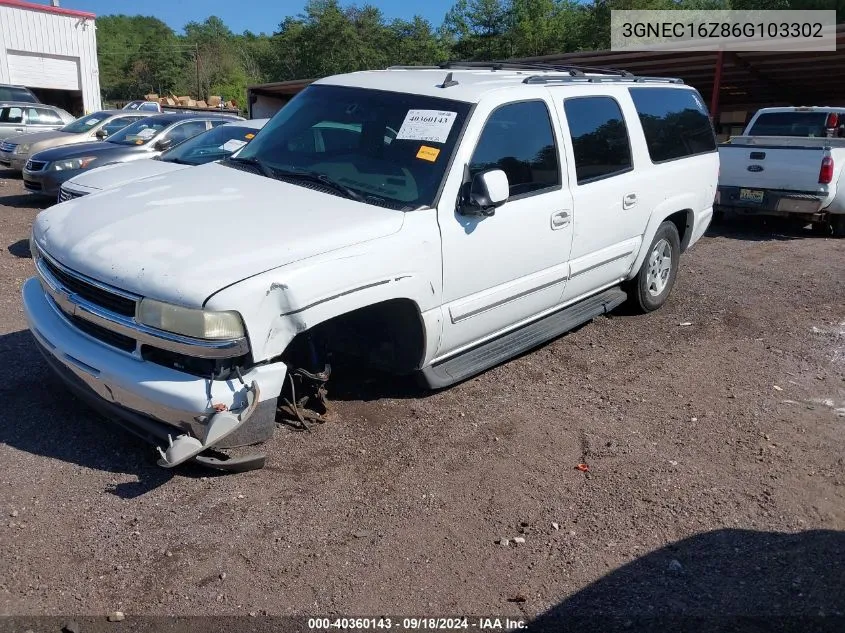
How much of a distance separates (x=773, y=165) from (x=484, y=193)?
7394mm

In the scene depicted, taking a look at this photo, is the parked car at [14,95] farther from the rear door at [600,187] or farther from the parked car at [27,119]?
the rear door at [600,187]

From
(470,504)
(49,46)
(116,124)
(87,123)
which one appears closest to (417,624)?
(470,504)

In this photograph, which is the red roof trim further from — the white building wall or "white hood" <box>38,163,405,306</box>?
"white hood" <box>38,163,405,306</box>

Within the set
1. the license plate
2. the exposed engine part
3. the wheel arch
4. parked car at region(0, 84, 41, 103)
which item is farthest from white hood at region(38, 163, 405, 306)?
parked car at region(0, 84, 41, 103)

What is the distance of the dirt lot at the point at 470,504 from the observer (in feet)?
9.53

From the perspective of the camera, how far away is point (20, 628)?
103 inches

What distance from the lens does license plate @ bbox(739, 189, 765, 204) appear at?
1001 centimetres

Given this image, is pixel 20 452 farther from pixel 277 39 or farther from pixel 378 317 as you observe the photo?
pixel 277 39

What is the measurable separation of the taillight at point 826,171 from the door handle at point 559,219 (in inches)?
252

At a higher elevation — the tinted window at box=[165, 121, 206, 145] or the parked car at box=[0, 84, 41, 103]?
the parked car at box=[0, 84, 41, 103]

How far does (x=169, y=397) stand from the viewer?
10.5 ft

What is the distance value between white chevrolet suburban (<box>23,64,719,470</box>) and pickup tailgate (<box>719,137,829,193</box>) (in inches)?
188

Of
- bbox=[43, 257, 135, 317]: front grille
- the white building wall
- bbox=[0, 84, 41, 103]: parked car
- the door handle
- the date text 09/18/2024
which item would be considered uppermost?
the white building wall

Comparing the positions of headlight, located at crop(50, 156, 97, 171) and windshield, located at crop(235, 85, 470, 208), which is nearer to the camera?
windshield, located at crop(235, 85, 470, 208)
